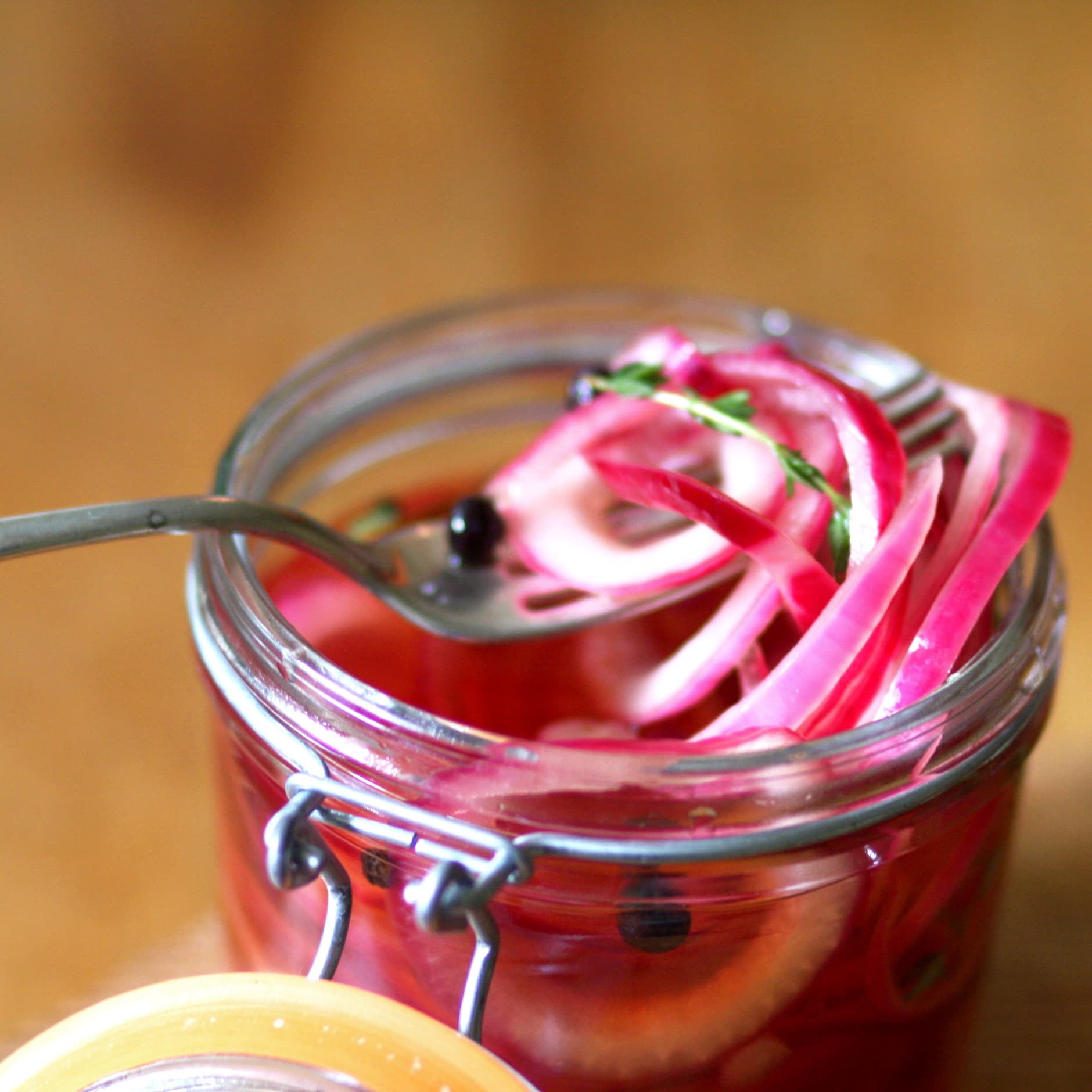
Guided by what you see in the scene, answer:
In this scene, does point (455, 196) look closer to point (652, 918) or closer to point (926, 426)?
point (926, 426)

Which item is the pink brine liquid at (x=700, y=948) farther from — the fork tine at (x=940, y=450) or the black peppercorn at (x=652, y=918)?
the fork tine at (x=940, y=450)

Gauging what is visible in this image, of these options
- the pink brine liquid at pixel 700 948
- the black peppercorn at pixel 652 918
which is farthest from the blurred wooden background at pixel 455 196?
the black peppercorn at pixel 652 918

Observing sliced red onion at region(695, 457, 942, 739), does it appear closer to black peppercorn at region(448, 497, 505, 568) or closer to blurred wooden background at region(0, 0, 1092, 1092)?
black peppercorn at region(448, 497, 505, 568)

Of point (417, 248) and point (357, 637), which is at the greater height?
point (417, 248)

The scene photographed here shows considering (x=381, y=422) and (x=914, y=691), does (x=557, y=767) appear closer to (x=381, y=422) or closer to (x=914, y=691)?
(x=914, y=691)

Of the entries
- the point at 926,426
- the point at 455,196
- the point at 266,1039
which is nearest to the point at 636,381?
the point at 926,426

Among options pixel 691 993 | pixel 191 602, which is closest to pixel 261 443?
pixel 191 602
